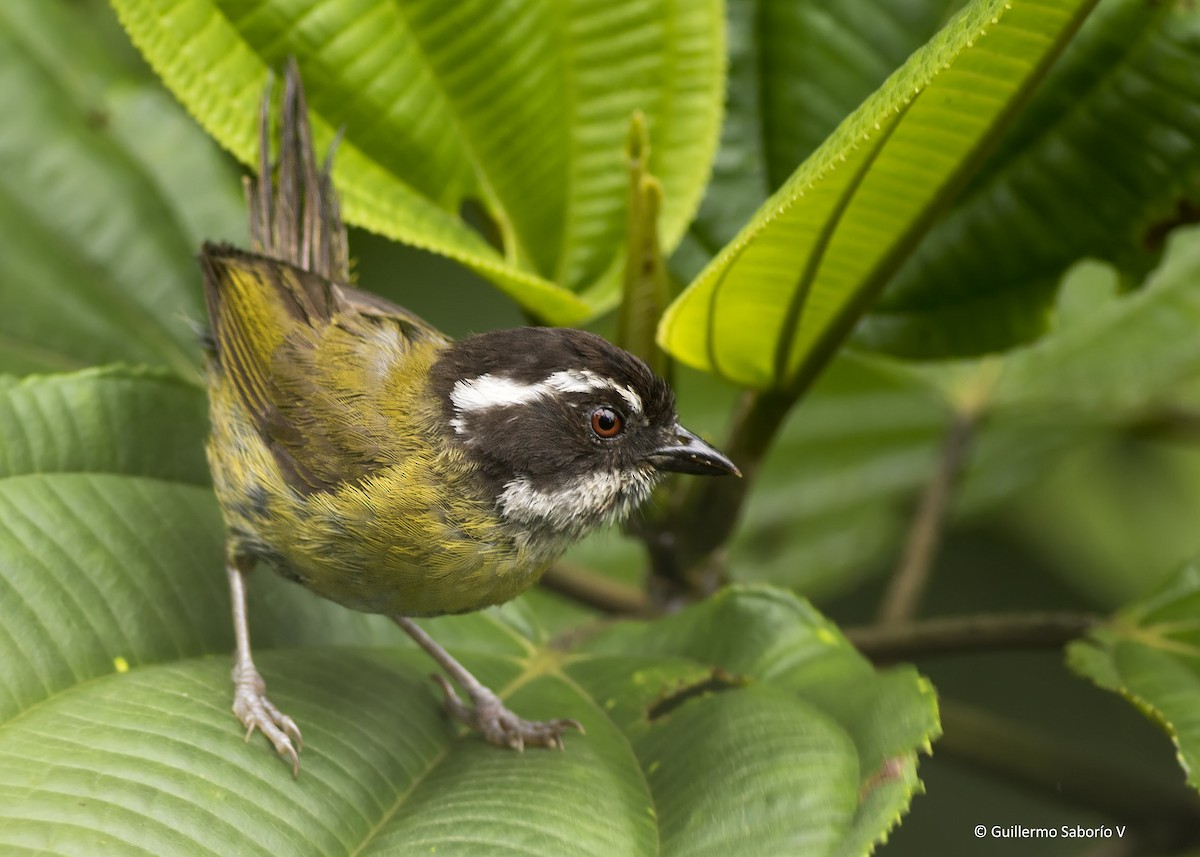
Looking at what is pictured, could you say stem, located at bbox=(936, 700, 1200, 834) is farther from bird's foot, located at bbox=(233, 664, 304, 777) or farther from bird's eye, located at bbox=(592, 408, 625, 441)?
bird's foot, located at bbox=(233, 664, 304, 777)

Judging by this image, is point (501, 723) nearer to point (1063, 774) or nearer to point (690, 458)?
point (690, 458)

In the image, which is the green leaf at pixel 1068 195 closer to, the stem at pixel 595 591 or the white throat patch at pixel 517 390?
the white throat patch at pixel 517 390

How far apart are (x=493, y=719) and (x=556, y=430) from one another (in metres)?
0.58

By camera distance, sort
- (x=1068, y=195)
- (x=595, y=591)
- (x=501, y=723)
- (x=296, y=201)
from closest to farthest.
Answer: (x=501, y=723), (x=1068, y=195), (x=296, y=201), (x=595, y=591)

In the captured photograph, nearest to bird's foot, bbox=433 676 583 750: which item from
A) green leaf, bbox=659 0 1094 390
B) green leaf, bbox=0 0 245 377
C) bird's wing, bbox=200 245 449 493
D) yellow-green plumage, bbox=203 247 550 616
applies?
yellow-green plumage, bbox=203 247 550 616

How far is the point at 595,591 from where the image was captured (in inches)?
106

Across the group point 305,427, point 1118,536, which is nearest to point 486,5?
point 305,427

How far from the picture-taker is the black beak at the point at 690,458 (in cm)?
226

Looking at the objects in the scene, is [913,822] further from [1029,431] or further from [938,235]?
[938,235]

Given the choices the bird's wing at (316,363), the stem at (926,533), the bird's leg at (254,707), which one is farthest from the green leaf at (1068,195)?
the bird's leg at (254,707)

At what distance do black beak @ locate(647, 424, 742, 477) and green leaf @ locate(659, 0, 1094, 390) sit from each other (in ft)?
0.49

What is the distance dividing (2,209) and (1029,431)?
2706 millimetres

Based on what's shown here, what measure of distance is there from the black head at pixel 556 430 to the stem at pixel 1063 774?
88 centimetres

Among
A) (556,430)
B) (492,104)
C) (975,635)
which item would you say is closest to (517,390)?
(556,430)
